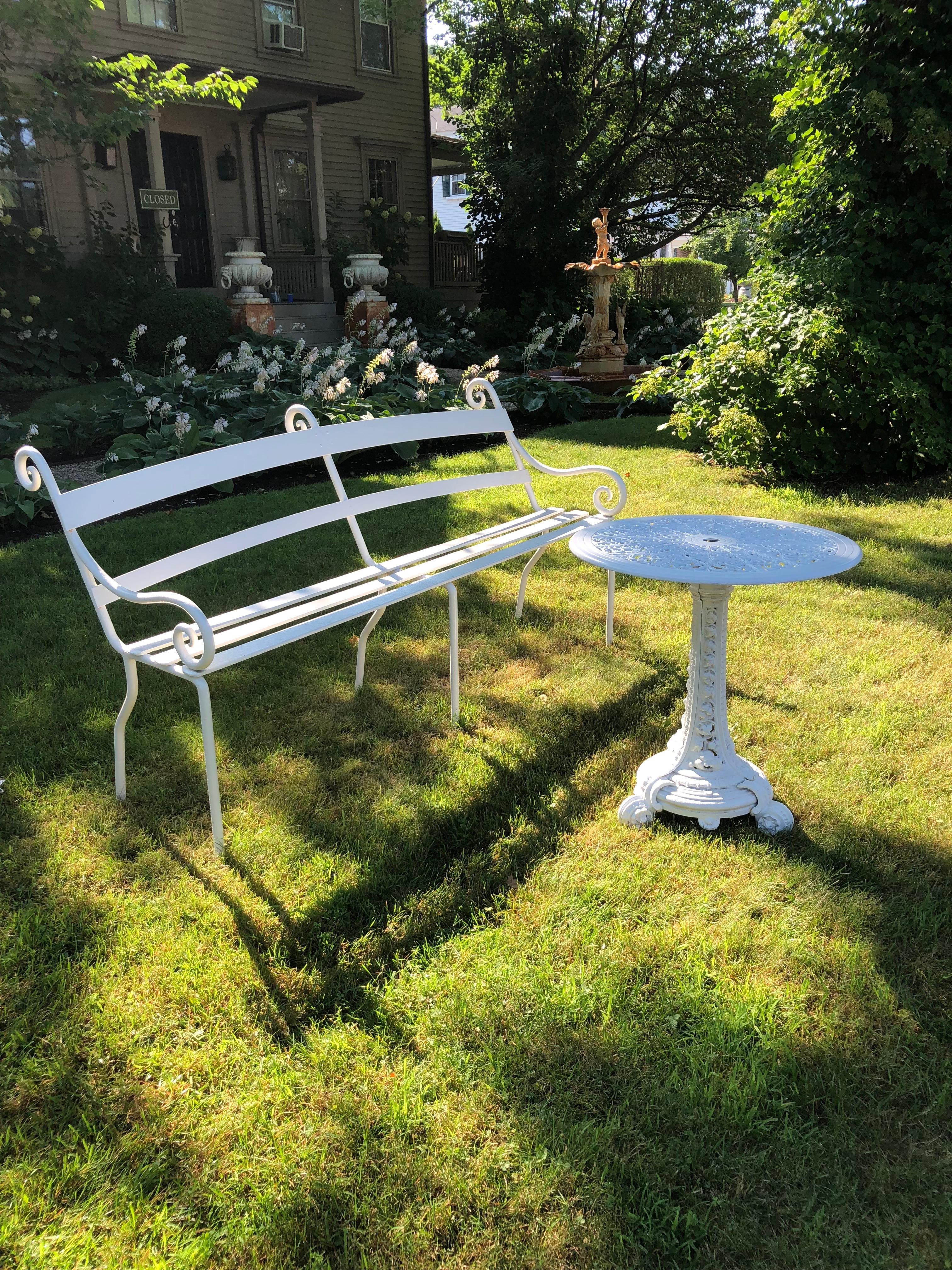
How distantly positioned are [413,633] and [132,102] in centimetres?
983

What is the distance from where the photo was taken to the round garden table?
9.21 ft

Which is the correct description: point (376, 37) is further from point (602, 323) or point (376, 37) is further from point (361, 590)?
point (361, 590)

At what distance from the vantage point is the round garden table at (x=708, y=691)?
281cm

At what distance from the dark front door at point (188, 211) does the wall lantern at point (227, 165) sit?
330 millimetres

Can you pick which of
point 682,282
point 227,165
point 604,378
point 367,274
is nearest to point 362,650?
point 604,378

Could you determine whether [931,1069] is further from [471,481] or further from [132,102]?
[132,102]

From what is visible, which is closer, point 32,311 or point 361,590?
point 361,590

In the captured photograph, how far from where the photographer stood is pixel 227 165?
15102 millimetres

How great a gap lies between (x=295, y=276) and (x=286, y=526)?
14.0 metres

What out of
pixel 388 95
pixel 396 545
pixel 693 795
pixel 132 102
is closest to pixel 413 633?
pixel 396 545

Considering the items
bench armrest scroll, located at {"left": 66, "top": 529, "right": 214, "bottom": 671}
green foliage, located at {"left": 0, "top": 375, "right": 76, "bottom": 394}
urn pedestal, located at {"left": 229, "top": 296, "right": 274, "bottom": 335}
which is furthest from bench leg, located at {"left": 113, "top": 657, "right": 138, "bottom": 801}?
urn pedestal, located at {"left": 229, "top": 296, "right": 274, "bottom": 335}

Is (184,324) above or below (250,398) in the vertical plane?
above

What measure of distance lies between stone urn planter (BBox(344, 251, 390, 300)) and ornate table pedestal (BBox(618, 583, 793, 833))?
35.9 ft

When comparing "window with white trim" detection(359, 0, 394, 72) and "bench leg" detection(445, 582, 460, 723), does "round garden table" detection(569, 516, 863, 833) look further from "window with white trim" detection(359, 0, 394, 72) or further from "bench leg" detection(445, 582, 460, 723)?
"window with white trim" detection(359, 0, 394, 72)
